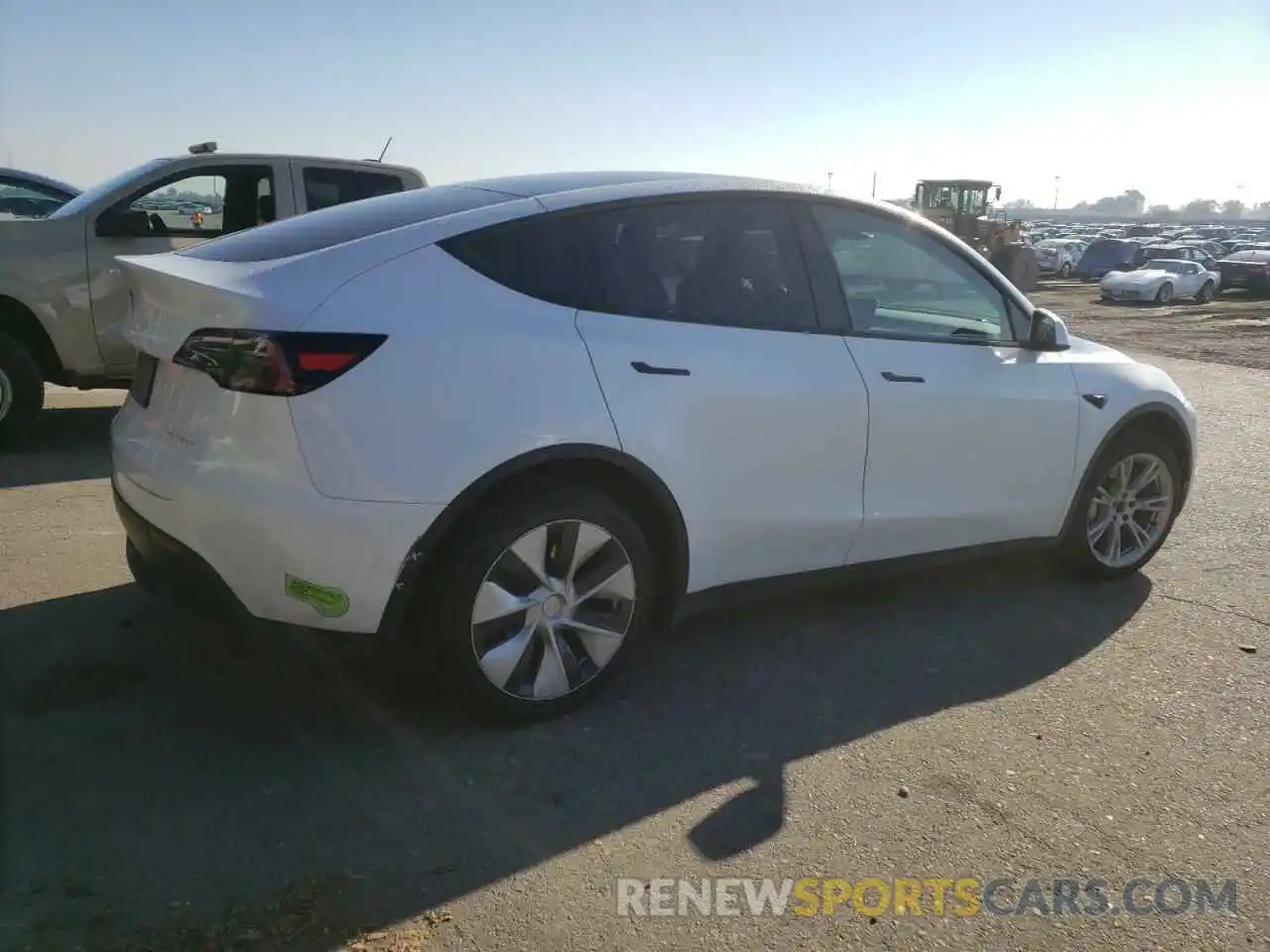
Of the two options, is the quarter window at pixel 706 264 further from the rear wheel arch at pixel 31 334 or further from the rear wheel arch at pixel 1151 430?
the rear wheel arch at pixel 31 334

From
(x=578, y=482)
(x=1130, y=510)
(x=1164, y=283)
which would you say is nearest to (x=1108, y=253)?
(x=1164, y=283)

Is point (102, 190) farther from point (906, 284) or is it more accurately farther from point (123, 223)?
point (906, 284)

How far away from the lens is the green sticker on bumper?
2.96 meters

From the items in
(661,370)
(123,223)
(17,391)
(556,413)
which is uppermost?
(123,223)

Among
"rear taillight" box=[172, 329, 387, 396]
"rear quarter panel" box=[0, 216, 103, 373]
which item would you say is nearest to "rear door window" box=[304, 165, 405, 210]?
"rear quarter panel" box=[0, 216, 103, 373]

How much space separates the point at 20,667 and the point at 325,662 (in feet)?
3.25

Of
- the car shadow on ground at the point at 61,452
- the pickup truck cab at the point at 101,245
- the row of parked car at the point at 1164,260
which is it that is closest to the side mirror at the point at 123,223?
the pickup truck cab at the point at 101,245

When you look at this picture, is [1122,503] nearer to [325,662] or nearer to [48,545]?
[325,662]

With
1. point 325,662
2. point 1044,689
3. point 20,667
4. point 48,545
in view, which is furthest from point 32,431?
point 1044,689

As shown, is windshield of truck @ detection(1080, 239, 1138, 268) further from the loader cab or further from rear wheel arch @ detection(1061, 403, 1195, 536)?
rear wheel arch @ detection(1061, 403, 1195, 536)

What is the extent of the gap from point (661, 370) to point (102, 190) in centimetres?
531

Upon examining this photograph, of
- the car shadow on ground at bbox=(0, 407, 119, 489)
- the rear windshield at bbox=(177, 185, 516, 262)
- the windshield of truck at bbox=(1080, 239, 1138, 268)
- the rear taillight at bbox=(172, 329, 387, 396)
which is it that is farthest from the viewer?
the windshield of truck at bbox=(1080, 239, 1138, 268)

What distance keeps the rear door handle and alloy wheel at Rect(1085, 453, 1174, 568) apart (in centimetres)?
232

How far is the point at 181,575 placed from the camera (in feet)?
10.2
